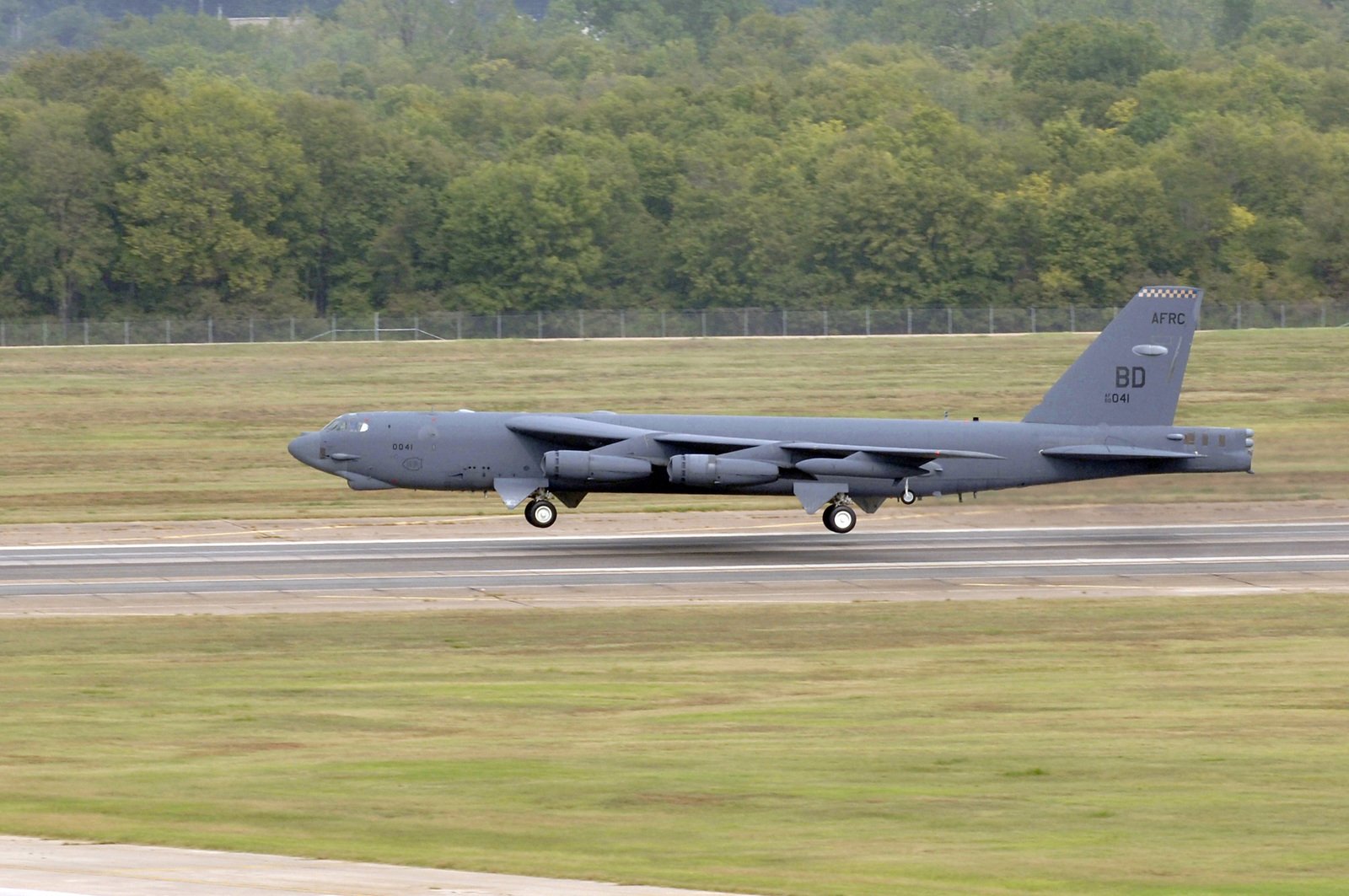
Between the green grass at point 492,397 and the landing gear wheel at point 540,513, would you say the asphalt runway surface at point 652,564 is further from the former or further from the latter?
the green grass at point 492,397

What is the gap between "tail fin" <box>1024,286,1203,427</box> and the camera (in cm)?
3897

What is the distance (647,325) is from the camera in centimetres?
8712

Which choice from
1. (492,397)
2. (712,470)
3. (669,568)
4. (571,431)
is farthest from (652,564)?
(492,397)

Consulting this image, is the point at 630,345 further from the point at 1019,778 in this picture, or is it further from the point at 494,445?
the point at 1019,778

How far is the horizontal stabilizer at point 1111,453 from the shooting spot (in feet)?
125

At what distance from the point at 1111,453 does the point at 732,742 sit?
20993mm

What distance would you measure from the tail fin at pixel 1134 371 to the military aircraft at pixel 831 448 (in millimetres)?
34

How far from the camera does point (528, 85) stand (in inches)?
6265

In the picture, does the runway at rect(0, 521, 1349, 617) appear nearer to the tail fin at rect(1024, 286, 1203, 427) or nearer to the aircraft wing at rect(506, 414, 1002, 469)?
the aircraft wing at rect(506, 414, 1002, 469)

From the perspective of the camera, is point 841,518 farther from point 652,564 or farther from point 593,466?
point 652,564

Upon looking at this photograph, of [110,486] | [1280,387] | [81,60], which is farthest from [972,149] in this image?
[110,486]

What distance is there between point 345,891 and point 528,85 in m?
151

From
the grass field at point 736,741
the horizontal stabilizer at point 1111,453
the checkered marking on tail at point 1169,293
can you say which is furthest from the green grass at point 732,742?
the checkered marking on tail at point 1169,293

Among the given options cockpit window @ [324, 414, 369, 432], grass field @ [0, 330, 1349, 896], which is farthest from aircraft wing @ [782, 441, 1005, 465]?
cockpit window @ [324, 414, 369, 432]
